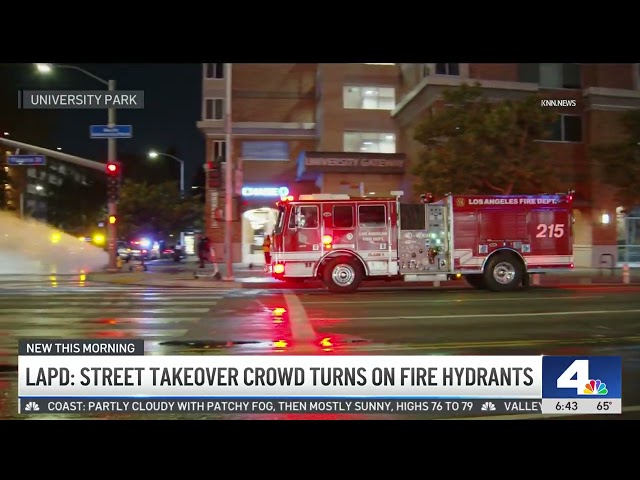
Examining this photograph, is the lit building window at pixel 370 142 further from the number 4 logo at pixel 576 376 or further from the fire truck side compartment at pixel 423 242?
the number 4 logo at pixel 576 376

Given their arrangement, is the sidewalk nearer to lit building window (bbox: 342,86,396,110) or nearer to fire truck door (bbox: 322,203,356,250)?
fire truck door (bbox: 322,203,356,250)

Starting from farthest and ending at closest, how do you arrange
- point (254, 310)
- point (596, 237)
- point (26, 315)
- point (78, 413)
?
point (596, 237)
point (254, 310)
point (26, 315)
point (78, 413)

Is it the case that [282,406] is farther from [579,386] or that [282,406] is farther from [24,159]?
[24,159]

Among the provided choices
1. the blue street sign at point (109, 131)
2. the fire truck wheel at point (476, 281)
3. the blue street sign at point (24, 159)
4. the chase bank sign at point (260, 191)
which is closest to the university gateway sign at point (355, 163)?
the chase bank sign at point (260, 191)

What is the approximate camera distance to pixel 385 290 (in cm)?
1894

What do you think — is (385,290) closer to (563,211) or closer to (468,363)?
(563,211)

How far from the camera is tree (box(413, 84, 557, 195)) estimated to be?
21953 millimetres

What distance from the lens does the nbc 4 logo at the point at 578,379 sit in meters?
4.85

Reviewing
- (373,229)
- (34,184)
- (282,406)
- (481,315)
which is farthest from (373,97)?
(282,406)

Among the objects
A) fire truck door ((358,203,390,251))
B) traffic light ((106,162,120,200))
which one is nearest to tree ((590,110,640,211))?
fire truck door ((358,203,390,251))

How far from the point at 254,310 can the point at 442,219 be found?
22.7 feet

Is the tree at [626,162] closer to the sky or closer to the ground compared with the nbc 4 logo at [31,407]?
closer to the sky

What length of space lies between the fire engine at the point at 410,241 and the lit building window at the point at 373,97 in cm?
1751
